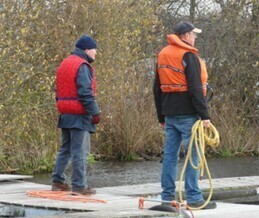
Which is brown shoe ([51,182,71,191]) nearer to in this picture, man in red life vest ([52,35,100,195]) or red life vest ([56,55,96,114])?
man in red life vest ([52,35,100,195])

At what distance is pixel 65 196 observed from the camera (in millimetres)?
9133

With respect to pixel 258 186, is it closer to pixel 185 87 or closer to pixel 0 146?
pixel 185 87

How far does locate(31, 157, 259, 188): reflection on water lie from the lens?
1241cm

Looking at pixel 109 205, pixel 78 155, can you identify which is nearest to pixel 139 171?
pixel 78 155

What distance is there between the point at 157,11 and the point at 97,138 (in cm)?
325

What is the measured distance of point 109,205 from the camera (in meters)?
8.62

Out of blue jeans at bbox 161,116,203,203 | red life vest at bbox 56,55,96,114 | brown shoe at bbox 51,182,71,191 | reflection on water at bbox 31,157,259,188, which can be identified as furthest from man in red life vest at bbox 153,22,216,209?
reflection on water at bbox 31,157,259,188

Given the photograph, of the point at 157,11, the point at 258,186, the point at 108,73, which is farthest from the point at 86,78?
the point at 157,11

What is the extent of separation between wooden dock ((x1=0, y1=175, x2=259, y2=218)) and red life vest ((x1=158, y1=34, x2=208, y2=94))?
1.22 metres

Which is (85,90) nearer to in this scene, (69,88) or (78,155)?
(69,88)

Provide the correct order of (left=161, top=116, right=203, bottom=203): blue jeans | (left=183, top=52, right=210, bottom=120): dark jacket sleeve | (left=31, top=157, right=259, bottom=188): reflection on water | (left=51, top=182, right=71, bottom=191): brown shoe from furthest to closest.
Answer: (left=31, top=157, right=259, bottom=188): reflection on water → (left=51, top=182, right=71, bottom=191): brown shoe → (left=161, top=116, right=203, bottom=203): blue jeans → (left=183, top=52, right=210, bottom=120): dark jacket sleeve

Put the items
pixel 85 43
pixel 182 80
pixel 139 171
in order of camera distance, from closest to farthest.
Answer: pixel 182 80 < pixel 85 43 < pixel 139 171

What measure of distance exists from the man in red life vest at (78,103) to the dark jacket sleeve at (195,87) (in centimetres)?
135

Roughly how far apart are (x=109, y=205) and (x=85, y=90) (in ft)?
4.29
